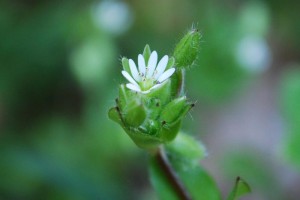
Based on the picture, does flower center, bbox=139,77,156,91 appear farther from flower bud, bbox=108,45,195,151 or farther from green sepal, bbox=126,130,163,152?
green sepal, bbox=126,130,163,152

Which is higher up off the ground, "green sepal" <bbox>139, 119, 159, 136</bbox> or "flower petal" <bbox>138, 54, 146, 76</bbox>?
"flower petal" <bbox>138, 54, 146, 76</bbox>

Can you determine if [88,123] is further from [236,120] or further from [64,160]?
[236,120]

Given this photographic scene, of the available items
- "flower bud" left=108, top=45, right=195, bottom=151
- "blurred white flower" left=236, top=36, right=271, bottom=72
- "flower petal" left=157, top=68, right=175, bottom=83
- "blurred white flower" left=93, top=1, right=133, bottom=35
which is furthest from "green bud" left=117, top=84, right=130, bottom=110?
"blurred white flower" left=93, top=1, right=133, bottom=35

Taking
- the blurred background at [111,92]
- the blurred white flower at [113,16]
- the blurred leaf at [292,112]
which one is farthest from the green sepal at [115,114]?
the blurred white flower at [113,16]

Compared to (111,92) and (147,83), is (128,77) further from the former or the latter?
Result: (111,92)

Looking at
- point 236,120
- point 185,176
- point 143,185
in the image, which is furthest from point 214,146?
point 185,176

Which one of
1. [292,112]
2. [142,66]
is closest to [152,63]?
[142,66]
